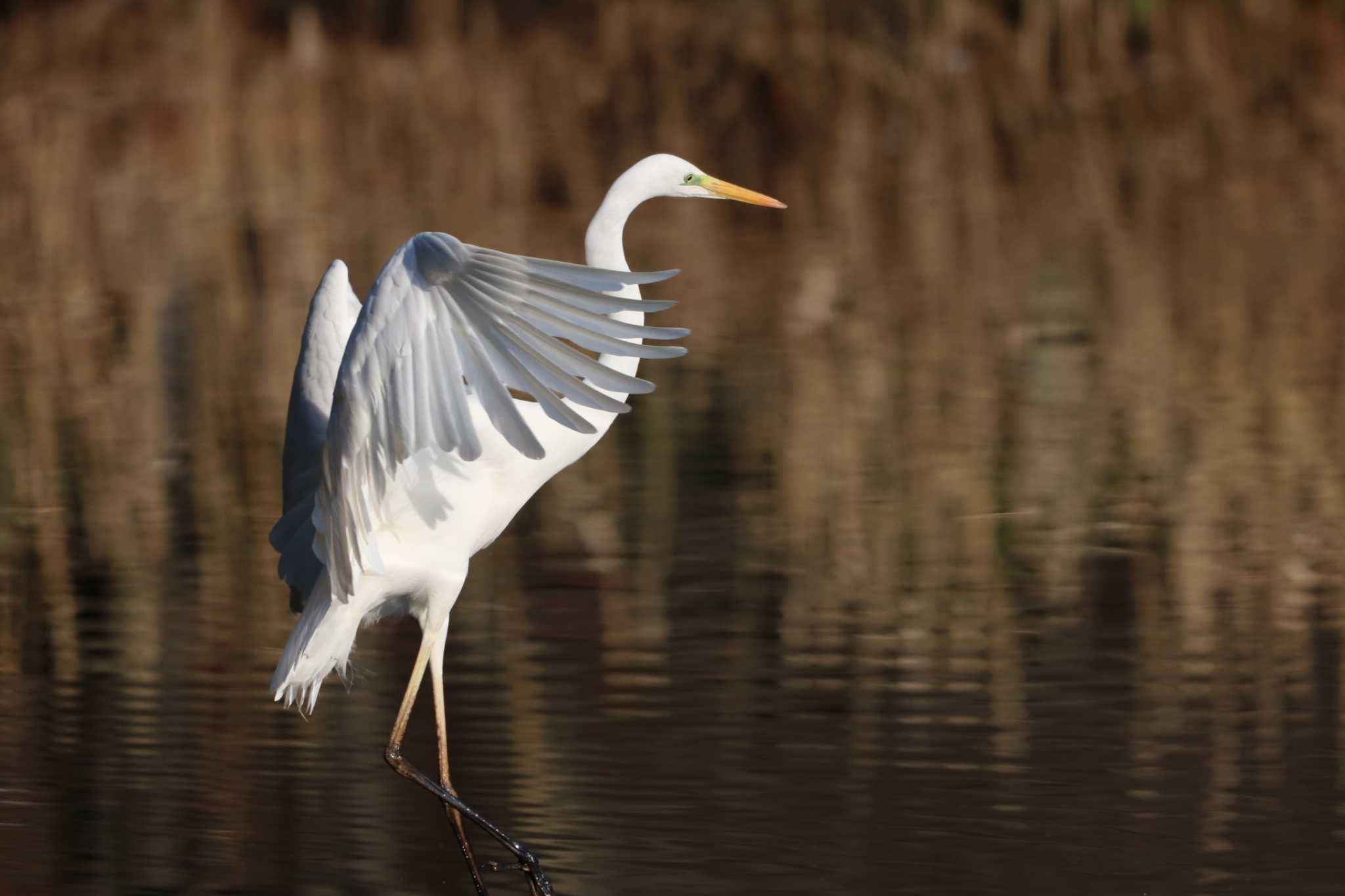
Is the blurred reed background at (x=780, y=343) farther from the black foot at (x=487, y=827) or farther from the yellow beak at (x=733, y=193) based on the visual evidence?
the yellow beak at (x=733, y=193)

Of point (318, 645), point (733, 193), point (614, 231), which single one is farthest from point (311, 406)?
point (733, 193)

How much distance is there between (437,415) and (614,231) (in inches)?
36.0

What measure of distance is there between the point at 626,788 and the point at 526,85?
14103 mm

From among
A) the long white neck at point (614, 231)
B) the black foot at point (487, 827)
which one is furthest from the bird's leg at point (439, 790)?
the long white neck at point (614, 231)

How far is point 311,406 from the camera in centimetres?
548

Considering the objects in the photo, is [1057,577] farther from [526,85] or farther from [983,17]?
[983,17]

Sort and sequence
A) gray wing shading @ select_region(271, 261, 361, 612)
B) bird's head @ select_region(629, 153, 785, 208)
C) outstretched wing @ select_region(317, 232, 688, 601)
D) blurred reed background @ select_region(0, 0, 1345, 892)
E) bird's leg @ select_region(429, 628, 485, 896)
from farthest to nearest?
blurred reed background @ select_region(0, 0, 1345, 892), gray wing shading @ select_region(271, 261, 361, 612), bird's head @ select_region(629, 153, 785, 208), bird's leg @ select_region(429, 628, 485, 896), outstretched wing @ select_region(317, 232, 688, 601)

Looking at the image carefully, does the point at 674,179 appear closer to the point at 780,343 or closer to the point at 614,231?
the point at 614,231

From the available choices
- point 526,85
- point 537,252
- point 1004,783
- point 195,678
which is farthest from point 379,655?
point 526,85

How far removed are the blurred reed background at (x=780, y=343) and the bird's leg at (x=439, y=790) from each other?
342 mm

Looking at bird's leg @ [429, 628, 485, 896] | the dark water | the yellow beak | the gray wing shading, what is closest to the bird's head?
the yellow beak

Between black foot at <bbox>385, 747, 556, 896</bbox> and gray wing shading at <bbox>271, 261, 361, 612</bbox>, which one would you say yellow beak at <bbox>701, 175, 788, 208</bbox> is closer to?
gray wing shading at <bbox>271, 261, 361, 612</bbox>

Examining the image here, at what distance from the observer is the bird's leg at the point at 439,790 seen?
4.86m

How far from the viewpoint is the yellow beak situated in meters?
5.46
